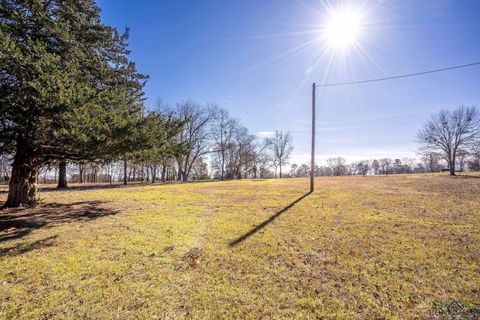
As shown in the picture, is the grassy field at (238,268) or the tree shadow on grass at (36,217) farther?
the tree shadow on grass at (36,217)

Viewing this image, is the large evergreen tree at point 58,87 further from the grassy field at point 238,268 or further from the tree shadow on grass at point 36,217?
the grassy field at point 238,268

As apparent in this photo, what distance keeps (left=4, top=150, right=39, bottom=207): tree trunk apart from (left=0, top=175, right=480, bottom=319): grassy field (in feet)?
6.73

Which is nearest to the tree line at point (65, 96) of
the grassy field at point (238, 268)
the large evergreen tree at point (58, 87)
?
the large evergreen tree at point (58, 87)

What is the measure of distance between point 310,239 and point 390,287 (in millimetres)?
2139

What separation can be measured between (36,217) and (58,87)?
15.8ft

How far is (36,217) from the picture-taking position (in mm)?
7059

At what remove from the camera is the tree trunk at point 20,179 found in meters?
8.27

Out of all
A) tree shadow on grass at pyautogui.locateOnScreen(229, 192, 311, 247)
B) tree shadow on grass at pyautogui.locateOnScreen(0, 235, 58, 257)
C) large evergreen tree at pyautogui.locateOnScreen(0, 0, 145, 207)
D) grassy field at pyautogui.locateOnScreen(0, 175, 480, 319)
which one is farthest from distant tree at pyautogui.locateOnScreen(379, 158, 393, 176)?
tree shadow on grass at pyautogui.locateOnScreen(0, 235, 58, 257)

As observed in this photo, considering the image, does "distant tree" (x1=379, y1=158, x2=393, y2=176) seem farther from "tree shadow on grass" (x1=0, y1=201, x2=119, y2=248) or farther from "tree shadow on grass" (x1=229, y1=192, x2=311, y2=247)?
"tree shadow on grass" (x1=0, y1=201, x2=119, y2=248)

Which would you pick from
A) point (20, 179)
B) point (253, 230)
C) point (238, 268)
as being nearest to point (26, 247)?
point (238, 268)

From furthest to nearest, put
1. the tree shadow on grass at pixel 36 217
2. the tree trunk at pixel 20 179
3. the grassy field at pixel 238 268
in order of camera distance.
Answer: the tree trunk at pixel 20 179
the tree shadow on grass at pixel 36 217
the grassy field at pixel 238 268

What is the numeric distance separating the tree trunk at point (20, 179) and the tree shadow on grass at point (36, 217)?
1.93 feet

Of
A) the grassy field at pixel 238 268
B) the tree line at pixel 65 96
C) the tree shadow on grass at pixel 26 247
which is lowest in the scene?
the grassy field at pixel 238 268

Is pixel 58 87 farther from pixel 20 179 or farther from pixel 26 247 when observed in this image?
pixel 20 179
